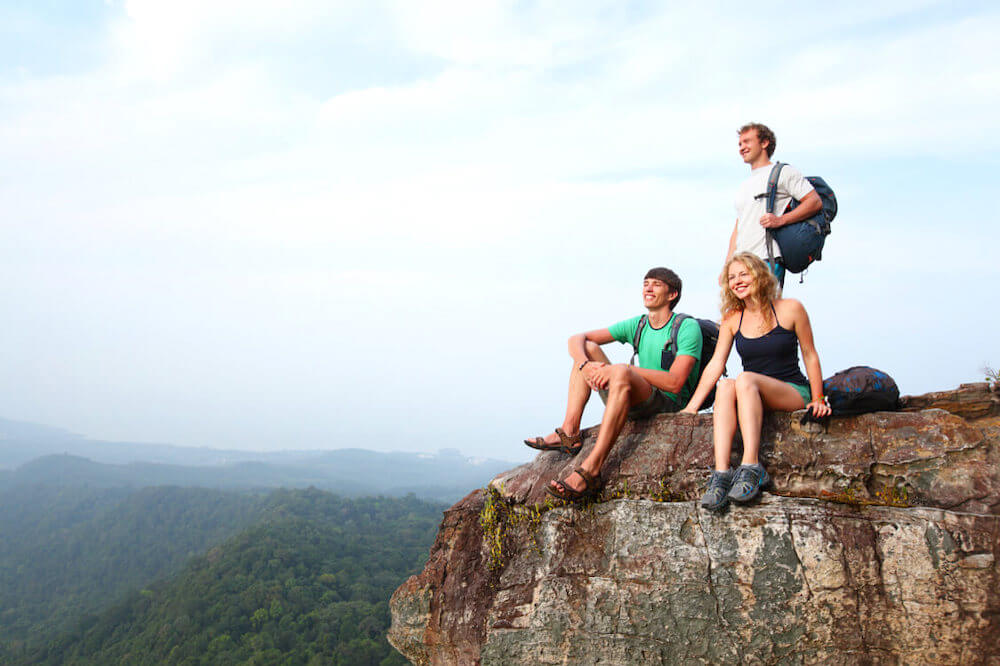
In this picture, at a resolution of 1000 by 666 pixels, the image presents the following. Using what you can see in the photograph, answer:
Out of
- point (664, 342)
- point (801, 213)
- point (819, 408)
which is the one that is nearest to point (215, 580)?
point (664, 342)

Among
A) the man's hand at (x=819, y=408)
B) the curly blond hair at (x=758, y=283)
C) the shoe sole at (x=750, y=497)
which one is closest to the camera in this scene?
the shoe sole at (x=750, y=497)

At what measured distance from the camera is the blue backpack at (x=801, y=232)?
7227 millimetres

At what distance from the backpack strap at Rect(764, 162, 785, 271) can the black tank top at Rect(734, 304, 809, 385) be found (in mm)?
950

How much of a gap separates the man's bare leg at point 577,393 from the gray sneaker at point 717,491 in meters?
1.75

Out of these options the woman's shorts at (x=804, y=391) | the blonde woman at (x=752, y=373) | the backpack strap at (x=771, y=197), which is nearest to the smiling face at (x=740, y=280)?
the blonde woman at (x=752, y=373)

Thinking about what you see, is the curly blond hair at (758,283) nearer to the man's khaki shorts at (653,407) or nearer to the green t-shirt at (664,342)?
the green t-shirt at (664,342)

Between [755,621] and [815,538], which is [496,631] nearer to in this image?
[755,621]

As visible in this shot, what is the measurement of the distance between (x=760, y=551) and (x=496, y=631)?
277 cm

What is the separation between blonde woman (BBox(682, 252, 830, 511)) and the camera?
6066 mm

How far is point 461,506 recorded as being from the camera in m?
8.29

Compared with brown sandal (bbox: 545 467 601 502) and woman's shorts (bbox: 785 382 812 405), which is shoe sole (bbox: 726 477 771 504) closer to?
woman's shorts (bbox: 785 382 812 405)

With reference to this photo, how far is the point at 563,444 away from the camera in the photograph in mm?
7656

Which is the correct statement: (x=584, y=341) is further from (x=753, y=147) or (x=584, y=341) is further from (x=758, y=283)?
(x=753, y=147)

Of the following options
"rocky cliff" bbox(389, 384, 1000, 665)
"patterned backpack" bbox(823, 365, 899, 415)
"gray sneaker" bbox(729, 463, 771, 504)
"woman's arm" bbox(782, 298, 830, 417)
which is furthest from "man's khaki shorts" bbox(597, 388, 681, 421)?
"patterned backpack" bbox(823, 365, 899, 415)
